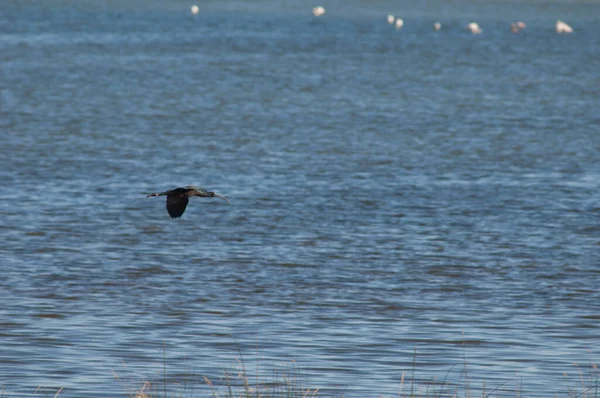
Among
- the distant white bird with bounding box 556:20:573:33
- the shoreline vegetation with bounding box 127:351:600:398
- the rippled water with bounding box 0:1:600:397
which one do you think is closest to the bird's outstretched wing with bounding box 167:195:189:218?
the shoreline vegetation with bounding box 127:351:600:398

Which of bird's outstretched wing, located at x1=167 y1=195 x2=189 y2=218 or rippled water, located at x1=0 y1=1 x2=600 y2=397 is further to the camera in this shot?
rippled water, located at x1=0 y1=1 x2=600 y2=397

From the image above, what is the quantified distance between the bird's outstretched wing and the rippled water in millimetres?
1263

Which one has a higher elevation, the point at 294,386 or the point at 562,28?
the point at 562,28

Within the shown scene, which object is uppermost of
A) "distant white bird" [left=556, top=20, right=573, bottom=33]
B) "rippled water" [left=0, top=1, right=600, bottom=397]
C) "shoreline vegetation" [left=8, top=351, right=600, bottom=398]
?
"distant white bird" [left=556, top=20, right=573, bottom=33]

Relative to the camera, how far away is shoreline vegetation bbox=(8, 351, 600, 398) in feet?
26.3

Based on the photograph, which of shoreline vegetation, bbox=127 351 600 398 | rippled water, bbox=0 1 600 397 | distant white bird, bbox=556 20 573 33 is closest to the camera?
shoreline vegetation, bbox=127 351 600 398

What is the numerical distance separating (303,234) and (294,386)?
6.45 meters

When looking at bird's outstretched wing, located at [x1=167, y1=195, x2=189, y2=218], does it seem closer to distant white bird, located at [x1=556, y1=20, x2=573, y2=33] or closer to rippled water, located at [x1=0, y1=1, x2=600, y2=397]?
rippled water, located at [x1=0, y1=1, x2=600, y2=397]

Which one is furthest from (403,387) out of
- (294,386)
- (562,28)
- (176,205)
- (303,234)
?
(562,28)

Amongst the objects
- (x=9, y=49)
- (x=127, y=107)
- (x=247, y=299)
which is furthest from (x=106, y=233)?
(x=9, y=49)

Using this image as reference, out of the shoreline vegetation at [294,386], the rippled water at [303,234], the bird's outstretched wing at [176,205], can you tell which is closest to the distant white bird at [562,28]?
the rippled water at [303,234]

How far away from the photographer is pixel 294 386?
26.0ft

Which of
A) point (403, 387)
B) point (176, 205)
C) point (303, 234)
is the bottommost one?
point (403, 387)

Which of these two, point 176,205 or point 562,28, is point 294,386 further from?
point 562,28
